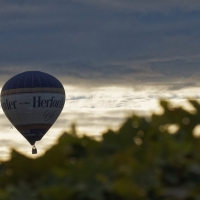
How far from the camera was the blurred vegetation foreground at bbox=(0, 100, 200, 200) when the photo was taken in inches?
83.7

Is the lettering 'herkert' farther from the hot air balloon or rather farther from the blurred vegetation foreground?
the blurred vegetation foreground

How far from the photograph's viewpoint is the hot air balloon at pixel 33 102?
59281mm

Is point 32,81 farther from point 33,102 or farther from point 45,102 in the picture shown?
point 45,102

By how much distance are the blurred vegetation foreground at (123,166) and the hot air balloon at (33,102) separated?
56.5 m

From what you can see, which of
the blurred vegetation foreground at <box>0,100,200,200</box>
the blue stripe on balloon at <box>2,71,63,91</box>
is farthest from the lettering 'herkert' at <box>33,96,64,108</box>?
the blurred vegetation foreground at <box>0,100,200,200</box>

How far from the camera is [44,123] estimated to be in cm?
6047

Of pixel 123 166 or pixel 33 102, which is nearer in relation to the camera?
pixel 123 166

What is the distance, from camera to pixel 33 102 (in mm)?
59750

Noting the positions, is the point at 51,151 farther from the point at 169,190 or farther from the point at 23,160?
the point at 169,190

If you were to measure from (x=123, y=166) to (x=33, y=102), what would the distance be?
190 ft

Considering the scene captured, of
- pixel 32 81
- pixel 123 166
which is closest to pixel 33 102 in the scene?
pixel 32 81

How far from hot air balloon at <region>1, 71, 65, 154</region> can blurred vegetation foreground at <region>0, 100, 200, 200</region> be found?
56.5 m

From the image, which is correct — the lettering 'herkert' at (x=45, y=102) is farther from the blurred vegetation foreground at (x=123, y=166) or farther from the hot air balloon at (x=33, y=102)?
the blurred vegetation foreground at (x=123, y=166)

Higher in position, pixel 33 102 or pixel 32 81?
pixel 32 81
